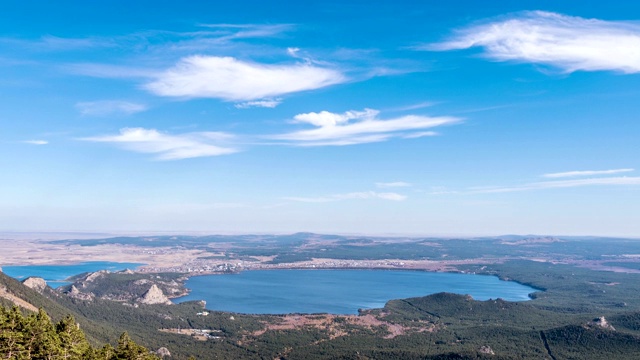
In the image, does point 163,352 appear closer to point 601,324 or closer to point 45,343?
point 45,343

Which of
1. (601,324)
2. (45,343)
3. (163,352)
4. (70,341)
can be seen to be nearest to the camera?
(45,343)

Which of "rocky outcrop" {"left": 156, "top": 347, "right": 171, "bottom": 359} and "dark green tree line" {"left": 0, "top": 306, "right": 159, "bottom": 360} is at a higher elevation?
"dark green tree line" {"left": 0, "top": 306, "right": 159, "bottom": 360}

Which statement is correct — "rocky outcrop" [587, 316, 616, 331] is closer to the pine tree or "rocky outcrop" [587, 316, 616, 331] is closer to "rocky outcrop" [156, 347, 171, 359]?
"rocky outcrop" [156, 347, 171, 359]

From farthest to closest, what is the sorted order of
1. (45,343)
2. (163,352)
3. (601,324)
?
(601,324)
(163,352)
(45,343)

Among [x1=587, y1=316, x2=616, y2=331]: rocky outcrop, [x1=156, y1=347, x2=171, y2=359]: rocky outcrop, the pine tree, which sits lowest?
[x1=156, y1=347, x2=171, y2=359]: rocky outcrop

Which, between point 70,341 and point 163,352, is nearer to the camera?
point 70,341

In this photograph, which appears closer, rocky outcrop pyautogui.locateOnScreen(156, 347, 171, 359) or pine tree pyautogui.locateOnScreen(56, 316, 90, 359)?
pine tree pyautogui.locateOnScreen(56, 316, 90, 359)

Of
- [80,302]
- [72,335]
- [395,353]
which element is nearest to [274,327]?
[395,353]

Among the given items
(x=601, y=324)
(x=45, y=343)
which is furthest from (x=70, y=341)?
(x=601, y=324)

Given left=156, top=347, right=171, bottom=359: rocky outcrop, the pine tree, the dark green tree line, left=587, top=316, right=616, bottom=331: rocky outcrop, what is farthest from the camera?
left=587, top=316, right=616, bottom=331: rocky outcrop

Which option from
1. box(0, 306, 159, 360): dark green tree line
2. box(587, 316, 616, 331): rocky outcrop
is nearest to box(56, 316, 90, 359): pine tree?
box(0, 306, 159, 360): dark green tree line

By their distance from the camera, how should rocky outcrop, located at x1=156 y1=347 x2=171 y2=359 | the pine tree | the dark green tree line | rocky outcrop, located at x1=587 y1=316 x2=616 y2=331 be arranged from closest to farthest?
1. the dark green tree line
2. the pine tree
3. rocky outcrop, located at x1=156 y1=347 x2=171 y2=359
4. rocky outcrop, located at x1=587 y1=316 x2=616 y2=331
